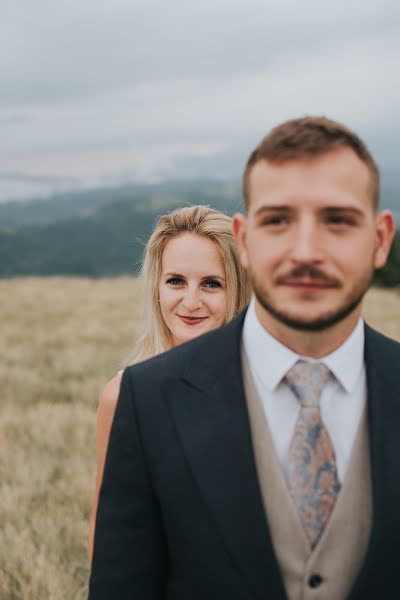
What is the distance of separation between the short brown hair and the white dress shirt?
47 centimetres

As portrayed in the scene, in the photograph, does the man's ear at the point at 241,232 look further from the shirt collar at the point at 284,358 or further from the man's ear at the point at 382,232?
the man's ear at the point at 382,232

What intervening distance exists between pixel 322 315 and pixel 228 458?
503 mm

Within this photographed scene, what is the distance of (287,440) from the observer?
5.71 feet

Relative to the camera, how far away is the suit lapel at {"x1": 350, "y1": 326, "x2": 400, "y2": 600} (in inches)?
64.7

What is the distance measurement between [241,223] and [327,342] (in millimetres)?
438

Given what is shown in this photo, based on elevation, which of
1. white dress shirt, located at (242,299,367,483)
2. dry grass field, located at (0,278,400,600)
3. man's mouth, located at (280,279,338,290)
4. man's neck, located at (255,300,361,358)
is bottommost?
dry grass field, located at (0,278,400,600)

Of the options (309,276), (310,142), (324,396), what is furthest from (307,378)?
(310,142)

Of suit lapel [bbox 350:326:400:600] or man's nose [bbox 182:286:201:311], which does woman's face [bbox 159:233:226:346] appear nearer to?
man's nose [bbox 182:286:201:311]

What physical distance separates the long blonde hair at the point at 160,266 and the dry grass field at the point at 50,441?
5.60 feet

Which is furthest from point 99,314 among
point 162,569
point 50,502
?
point 162,569

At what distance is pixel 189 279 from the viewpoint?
3242 mm

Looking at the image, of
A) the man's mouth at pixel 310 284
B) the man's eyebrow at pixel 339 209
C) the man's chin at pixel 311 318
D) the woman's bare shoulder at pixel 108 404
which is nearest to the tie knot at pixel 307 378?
the man's chin at pixel 311 318

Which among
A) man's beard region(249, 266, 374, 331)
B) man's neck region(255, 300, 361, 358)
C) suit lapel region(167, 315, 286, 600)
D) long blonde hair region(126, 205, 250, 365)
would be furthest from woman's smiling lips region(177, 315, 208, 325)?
man's beard region(249, 266, 374, 331)

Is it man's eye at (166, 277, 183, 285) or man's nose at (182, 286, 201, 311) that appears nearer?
man's nose at (182, 286, 201, 311)
